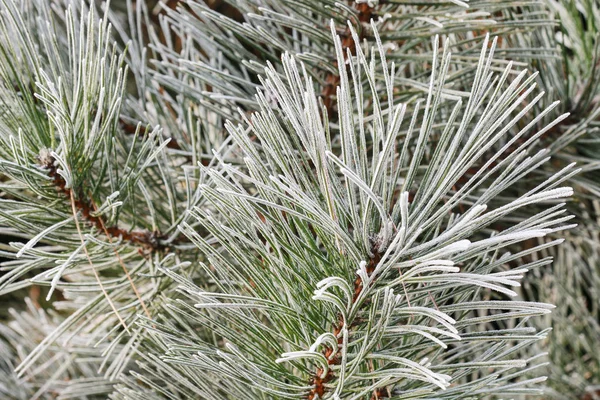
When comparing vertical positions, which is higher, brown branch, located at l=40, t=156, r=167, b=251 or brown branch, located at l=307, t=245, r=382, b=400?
brown branch, located at l=40, t=156, r=167, b=251

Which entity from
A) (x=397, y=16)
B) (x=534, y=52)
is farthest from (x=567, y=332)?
(x=397, y=16)

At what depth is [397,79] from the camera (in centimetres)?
41

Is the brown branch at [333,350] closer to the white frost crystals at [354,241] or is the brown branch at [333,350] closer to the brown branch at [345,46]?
the white frost crystals at [354,241]

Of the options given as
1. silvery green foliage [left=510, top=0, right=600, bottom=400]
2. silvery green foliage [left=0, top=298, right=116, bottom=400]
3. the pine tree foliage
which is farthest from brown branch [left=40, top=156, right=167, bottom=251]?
silvery green foliage [left=510, top=0, right=600, bottom=400]

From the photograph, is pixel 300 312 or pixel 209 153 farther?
pixel 209 153

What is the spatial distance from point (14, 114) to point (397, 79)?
24cm

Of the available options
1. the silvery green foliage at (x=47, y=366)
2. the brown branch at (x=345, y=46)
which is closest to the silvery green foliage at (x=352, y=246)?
the brown branch at (x=345, y=46)

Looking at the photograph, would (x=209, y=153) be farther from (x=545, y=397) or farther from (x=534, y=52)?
(x=545, y=397)

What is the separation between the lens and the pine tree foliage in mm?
263

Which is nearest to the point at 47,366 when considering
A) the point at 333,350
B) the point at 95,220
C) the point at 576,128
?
the point at 95,220

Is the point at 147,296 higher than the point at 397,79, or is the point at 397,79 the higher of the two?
the point at 397,79

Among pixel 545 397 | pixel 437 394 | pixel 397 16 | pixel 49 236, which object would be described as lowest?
pixel 545 397

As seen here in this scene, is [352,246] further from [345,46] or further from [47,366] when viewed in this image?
[47,366]

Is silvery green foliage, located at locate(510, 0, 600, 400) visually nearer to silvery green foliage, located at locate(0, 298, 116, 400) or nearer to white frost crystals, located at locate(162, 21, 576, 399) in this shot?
white frost crystals, located at locate(162, 21, 576, 399)
